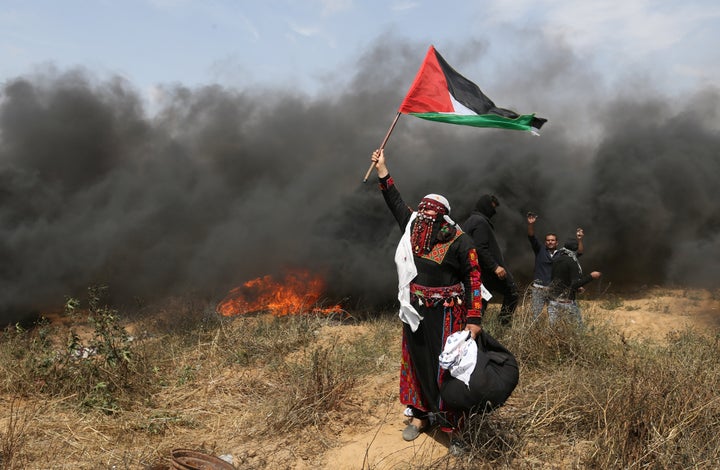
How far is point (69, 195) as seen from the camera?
42.9 ft

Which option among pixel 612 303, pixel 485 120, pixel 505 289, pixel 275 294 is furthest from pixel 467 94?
pixel 612 303

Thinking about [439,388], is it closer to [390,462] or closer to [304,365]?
[390,462]

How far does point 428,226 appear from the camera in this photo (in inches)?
143

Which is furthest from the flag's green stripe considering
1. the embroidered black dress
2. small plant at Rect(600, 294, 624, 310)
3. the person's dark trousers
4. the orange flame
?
small plant at Rect(600, 294, 624, 310)

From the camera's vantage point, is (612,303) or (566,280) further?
(612,303)

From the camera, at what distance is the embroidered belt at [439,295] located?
11.8ft

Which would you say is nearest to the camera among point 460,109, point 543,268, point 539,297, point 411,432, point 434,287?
point 434,287

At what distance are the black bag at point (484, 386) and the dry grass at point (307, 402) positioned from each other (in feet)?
0.80

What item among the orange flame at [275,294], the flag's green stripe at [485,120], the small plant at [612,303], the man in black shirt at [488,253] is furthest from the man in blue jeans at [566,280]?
the orange flame at [275,294]

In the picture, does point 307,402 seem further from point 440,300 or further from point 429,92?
point 429,92

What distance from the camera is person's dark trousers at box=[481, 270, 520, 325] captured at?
18.2 feet

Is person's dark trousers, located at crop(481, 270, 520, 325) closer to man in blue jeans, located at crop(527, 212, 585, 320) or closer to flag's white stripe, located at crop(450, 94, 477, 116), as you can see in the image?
man in blue jeans, located at crop(527, 212, 585, 320)

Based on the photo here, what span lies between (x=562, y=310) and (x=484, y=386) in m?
2.58

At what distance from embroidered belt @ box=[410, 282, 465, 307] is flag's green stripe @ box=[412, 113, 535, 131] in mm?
1497
